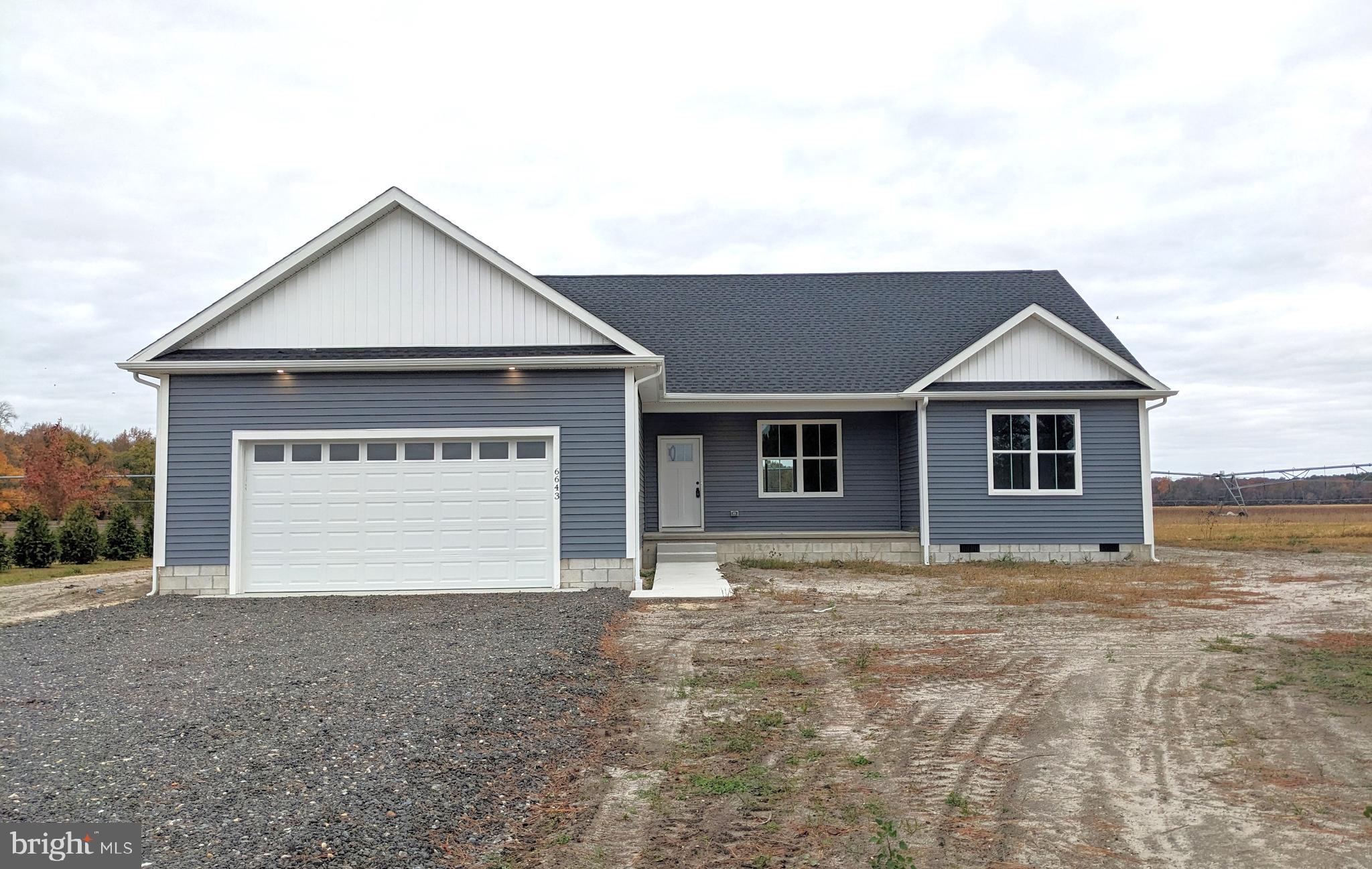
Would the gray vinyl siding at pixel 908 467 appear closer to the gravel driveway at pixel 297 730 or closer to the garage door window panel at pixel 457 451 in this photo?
the garage door window panel at pixel 457 451

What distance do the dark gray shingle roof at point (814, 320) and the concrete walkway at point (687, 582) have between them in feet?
10.7

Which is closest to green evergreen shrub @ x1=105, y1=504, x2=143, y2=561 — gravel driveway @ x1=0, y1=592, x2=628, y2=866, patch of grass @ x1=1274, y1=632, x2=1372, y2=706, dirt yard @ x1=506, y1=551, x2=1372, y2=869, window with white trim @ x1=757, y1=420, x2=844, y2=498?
gravel driveway @ x1=0, y1=592, x2=628, y2=866

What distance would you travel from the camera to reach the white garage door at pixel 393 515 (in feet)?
40.9

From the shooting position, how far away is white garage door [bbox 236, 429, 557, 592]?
1246 cm

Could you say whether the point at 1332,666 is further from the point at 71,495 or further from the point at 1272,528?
the point at 71,495

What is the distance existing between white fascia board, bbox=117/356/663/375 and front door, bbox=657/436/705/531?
16.3 feet

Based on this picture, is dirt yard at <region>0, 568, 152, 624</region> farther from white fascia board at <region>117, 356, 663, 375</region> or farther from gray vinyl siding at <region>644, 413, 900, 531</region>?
gray vinyl siding at <region>644, 413, 900, 531</region>

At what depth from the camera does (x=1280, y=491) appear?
36594 millimetres

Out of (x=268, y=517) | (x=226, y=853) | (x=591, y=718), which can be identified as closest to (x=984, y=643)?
(x=591, y=718)

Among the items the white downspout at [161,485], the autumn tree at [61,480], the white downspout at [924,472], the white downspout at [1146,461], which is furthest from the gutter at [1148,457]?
the autumn tree at [61,480]

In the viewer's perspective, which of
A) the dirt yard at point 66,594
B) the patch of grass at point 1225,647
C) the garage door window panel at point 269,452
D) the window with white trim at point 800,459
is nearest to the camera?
the patch of grass at point 1225,647

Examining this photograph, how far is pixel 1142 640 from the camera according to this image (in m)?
8.88

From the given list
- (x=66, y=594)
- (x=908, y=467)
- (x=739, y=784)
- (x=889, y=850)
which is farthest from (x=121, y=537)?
(x=889, y=850)

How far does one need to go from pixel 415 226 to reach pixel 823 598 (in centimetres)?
763
